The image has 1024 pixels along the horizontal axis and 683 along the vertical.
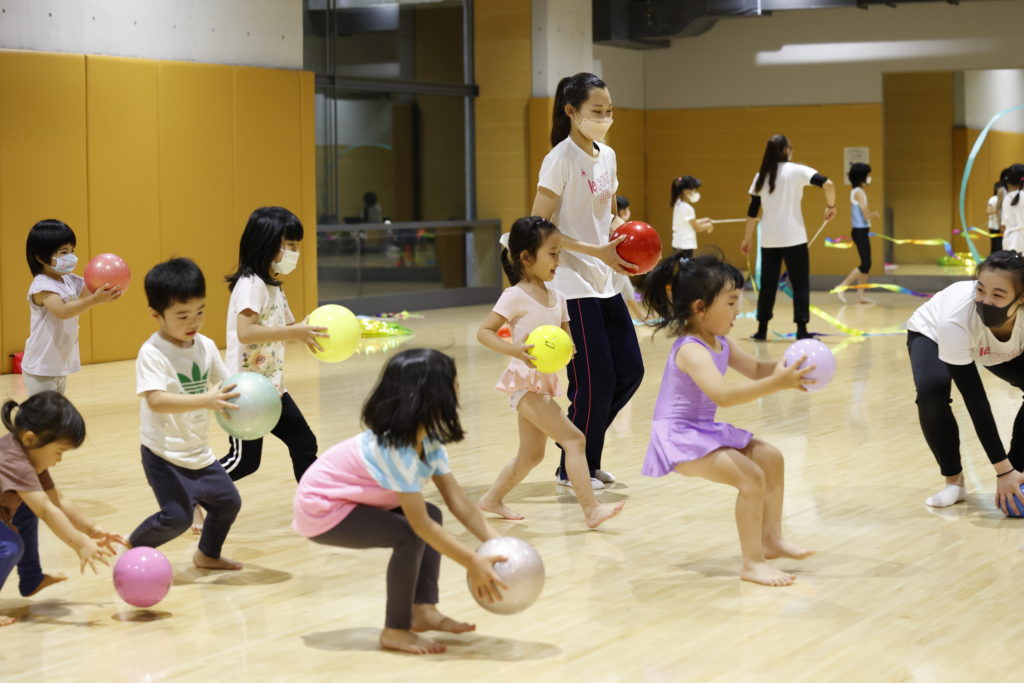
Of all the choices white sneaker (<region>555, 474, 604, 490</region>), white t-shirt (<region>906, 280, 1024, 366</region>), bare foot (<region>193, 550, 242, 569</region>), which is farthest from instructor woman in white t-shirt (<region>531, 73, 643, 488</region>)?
bare foot (<region>193, 550, 242, 569</region>)

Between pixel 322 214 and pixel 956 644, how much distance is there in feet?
40.0

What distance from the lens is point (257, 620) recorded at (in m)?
4.08

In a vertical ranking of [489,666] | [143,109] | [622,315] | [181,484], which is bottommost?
[489,666]

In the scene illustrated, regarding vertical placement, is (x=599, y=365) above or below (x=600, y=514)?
above

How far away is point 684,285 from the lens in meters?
4.52

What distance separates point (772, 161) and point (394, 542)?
29.2 feet

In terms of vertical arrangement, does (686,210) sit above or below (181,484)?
above

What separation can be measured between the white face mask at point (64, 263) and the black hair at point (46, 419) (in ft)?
6.34

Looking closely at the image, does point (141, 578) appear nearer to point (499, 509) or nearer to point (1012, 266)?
point (499, 509)

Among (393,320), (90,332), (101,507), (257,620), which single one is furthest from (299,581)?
(393,320)

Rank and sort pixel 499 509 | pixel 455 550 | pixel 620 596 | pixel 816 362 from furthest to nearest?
pixel 499 509 → pixel 620 596 → pixel 816 362 → pixel 455 550

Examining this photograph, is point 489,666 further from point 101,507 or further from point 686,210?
point 686,210

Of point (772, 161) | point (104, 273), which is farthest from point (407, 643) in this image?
point (772, 161)

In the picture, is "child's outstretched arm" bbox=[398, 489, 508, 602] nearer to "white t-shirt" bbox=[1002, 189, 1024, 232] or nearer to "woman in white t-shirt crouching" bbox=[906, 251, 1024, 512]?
"woman in white t-shirt crouching" bbox=[906, 251, 1024, 512]
